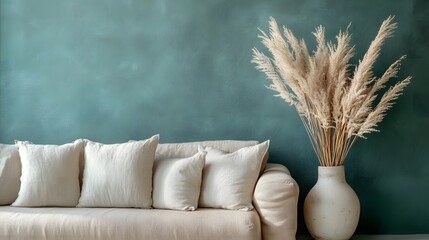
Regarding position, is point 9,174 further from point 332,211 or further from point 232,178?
point 332,211

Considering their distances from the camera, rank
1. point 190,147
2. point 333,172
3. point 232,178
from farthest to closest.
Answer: point 190,147
point 333,172
point 232,178

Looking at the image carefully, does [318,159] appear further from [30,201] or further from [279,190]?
[30,201]

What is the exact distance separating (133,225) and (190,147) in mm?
889

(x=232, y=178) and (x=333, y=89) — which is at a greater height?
(x=333, y=89)

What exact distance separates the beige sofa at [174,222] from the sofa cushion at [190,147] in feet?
1.81

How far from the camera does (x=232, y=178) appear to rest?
124 inches

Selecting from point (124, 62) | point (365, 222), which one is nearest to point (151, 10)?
point (124, 62)

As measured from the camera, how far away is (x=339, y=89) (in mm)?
3287

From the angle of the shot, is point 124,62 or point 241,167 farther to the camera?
point 124,62

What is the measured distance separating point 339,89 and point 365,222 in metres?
1.14

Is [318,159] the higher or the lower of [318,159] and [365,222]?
the higher

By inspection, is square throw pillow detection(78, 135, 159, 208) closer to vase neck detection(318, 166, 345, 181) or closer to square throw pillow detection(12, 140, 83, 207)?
square throw pillow detection(12, 140, 83, 207)

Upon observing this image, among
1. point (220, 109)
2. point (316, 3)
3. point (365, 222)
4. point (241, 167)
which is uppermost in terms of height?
point (316, 3)

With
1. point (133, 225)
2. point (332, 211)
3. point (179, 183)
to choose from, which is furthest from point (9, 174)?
point (332, 211)
